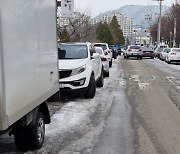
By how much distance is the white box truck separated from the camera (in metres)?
4.03

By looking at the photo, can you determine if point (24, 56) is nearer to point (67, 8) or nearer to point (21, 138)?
point (21, 138)

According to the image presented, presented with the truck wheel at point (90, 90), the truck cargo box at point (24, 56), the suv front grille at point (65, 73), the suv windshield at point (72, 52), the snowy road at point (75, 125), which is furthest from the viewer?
the suv windshield at point (72, 52)

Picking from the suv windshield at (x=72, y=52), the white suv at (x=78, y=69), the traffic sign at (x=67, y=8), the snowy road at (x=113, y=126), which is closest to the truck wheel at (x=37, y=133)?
the snowy road at (x=113, y=126)

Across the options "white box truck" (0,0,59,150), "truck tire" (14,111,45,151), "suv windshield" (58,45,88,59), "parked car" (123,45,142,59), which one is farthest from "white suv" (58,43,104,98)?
"parked car" (123,45,142,59)

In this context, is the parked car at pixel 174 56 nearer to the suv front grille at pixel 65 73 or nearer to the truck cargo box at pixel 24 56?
the suv front grille at pixel 65 73

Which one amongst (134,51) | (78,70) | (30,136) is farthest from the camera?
(134,51)

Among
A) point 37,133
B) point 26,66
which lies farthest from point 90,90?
point 26,66

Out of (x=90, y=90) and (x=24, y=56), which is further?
(x=90, y=90)

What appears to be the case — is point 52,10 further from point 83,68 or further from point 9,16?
point 83,68

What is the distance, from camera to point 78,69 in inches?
423

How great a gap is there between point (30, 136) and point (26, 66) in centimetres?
131

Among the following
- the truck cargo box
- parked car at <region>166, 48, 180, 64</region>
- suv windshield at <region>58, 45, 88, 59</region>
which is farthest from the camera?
parked car at <region>166, 48, 180, 64</region>

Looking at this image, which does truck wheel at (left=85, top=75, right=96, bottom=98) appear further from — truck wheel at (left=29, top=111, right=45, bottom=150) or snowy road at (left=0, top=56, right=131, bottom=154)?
truck wheel at (left=29, top=111, right=45, bottom=150)

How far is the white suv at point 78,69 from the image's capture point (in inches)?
418
